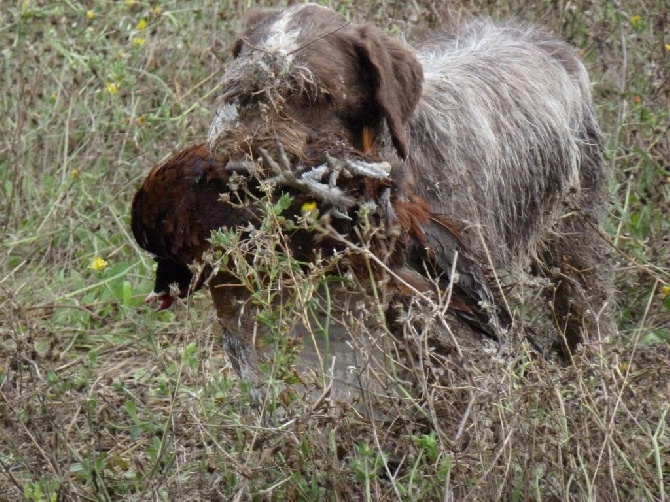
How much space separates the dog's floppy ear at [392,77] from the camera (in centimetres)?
451

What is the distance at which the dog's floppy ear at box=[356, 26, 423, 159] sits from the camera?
451 cm

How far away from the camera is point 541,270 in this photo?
4914 mm

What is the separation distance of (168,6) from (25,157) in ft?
4.23

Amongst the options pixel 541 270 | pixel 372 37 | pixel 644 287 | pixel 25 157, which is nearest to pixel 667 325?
pixel 644 287

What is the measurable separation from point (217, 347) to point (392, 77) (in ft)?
4.70

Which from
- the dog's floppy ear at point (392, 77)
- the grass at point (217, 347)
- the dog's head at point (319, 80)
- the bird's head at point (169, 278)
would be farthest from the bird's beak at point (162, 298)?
the dog's floppy ear at point (392, 77)

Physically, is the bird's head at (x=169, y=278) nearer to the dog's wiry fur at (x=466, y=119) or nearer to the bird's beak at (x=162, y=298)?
the bird's beak at (x=162, y=298)

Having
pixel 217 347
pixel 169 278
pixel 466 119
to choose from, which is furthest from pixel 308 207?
pixel 217 347

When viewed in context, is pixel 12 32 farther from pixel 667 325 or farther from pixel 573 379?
pixel 573 379

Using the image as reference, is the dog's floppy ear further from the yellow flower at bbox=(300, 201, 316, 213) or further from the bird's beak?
the yellow flower at bbox=(300, 201, 316, 213)

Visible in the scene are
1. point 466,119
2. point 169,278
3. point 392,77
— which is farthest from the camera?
point 466,119

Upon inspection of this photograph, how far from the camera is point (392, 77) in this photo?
459 cm

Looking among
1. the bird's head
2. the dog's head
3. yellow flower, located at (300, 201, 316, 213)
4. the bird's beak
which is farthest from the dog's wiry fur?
the bird's beak

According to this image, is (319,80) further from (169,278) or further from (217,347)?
(217,347)
